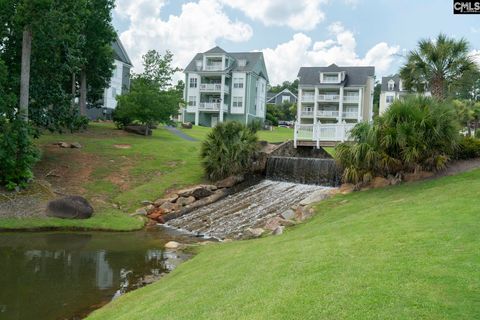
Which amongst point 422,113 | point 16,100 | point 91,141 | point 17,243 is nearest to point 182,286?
point 17,243

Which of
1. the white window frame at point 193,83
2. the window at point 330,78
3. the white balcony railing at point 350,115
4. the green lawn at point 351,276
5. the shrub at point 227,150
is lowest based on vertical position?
the green lawn at point 351,276

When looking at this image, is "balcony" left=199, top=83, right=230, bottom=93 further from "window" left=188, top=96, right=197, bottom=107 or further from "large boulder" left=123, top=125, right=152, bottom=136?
"large boulder" left=123, top=125, right=152, bottom=136

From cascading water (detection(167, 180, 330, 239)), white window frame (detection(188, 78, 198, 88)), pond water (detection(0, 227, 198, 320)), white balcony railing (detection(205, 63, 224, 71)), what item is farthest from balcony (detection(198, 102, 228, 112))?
pond water (detection(0, 227, 198, 320))

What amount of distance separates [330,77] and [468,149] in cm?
5186

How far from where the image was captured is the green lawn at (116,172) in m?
17.2

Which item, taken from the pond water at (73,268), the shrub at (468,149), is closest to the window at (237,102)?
the pond water at (73,268)

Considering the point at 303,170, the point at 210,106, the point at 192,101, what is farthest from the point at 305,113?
the point at 303,170

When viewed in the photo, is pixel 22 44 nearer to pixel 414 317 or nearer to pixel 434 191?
pixel 434 191

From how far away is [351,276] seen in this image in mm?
5863

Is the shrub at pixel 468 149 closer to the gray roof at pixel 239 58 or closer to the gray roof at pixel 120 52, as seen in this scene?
the gray roof at pixel 120 52

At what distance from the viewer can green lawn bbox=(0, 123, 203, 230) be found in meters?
17.2

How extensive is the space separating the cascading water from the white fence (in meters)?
4.15

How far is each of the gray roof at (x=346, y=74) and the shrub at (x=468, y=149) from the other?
49702 millimetres

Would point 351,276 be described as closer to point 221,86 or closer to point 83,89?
point 83,89
